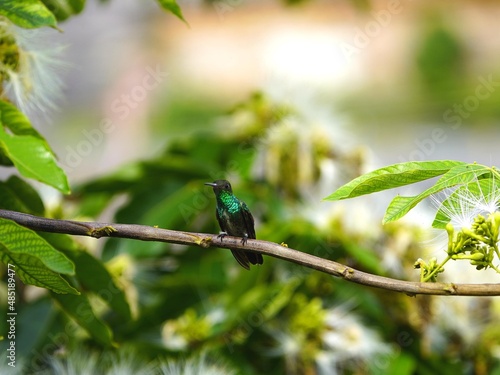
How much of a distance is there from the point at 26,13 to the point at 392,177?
51 centimetres

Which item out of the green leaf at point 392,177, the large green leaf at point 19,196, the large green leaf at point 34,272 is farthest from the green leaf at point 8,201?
the green leaf at point 392,177

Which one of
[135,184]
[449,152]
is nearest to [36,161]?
[135,184]

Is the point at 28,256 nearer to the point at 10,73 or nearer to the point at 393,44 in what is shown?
the point at 10,73

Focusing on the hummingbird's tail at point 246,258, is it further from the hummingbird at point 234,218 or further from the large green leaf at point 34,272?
the large green leaf at point 34,272

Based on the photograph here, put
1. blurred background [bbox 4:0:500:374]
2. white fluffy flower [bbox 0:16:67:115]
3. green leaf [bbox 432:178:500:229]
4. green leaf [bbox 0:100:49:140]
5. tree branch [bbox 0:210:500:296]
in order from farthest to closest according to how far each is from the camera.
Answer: blurred background [bbox 4:0:500:374], white fluffy flower [bbox 0:16:67:115], green leaf [bbox 0:100:49:140], green leaf [bbox 432:178:500:229], tree branch [bbox 0:210:500:296]

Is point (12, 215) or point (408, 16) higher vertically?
point (12, 215)

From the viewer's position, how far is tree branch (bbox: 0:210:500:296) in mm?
822

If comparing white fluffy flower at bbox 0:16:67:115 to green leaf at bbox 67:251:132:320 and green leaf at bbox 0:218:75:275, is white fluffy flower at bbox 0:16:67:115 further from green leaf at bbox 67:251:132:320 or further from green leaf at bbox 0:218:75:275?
green leaf at bbox 0:218:75:275

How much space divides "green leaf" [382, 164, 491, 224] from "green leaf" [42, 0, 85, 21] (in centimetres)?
63

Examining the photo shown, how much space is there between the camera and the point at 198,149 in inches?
77.1

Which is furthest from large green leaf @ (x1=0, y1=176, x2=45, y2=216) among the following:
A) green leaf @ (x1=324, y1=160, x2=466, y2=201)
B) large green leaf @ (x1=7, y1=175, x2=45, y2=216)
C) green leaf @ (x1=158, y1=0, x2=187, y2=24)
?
green leaf @ (x1=324, y1=160, x2=466, y2=201)

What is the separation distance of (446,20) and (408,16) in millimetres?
549

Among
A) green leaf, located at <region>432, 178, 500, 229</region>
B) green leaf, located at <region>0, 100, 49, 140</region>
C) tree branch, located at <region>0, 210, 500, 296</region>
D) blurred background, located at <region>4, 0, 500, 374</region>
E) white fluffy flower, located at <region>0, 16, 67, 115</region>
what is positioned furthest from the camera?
blurred background, located at <region>4, 0, 500, 374</region>

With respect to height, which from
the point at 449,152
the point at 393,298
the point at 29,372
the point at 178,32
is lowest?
the point at 178,32
